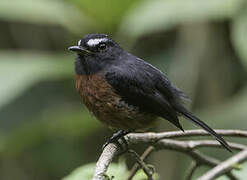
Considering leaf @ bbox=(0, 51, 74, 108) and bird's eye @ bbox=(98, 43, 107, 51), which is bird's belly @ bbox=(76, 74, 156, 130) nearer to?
bird's eye @ bbox=(98, 43, 107, 51)

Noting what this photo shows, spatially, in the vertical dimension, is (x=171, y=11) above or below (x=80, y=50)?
above

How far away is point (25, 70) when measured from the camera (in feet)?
14.6

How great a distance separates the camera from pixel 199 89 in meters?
6.15

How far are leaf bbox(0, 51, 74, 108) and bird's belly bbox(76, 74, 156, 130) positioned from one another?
92 centimetres

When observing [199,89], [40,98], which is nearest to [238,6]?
[199,89]

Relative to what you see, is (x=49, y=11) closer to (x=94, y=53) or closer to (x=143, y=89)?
(x=94, y=53)

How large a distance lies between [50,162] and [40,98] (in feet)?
2.93

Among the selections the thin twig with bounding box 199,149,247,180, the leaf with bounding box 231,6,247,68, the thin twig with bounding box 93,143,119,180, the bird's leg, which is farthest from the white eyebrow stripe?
the thin twig with bounding box 199,149,247,180

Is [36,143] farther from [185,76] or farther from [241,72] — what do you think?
[241,72]

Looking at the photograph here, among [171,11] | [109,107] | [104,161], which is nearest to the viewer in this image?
[104,161]

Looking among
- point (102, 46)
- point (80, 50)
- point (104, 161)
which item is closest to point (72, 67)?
point (102, 46)

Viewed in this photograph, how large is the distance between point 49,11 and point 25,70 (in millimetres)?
607

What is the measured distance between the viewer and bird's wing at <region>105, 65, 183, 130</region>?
3.58m

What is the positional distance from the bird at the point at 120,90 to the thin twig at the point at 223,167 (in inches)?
45.9
